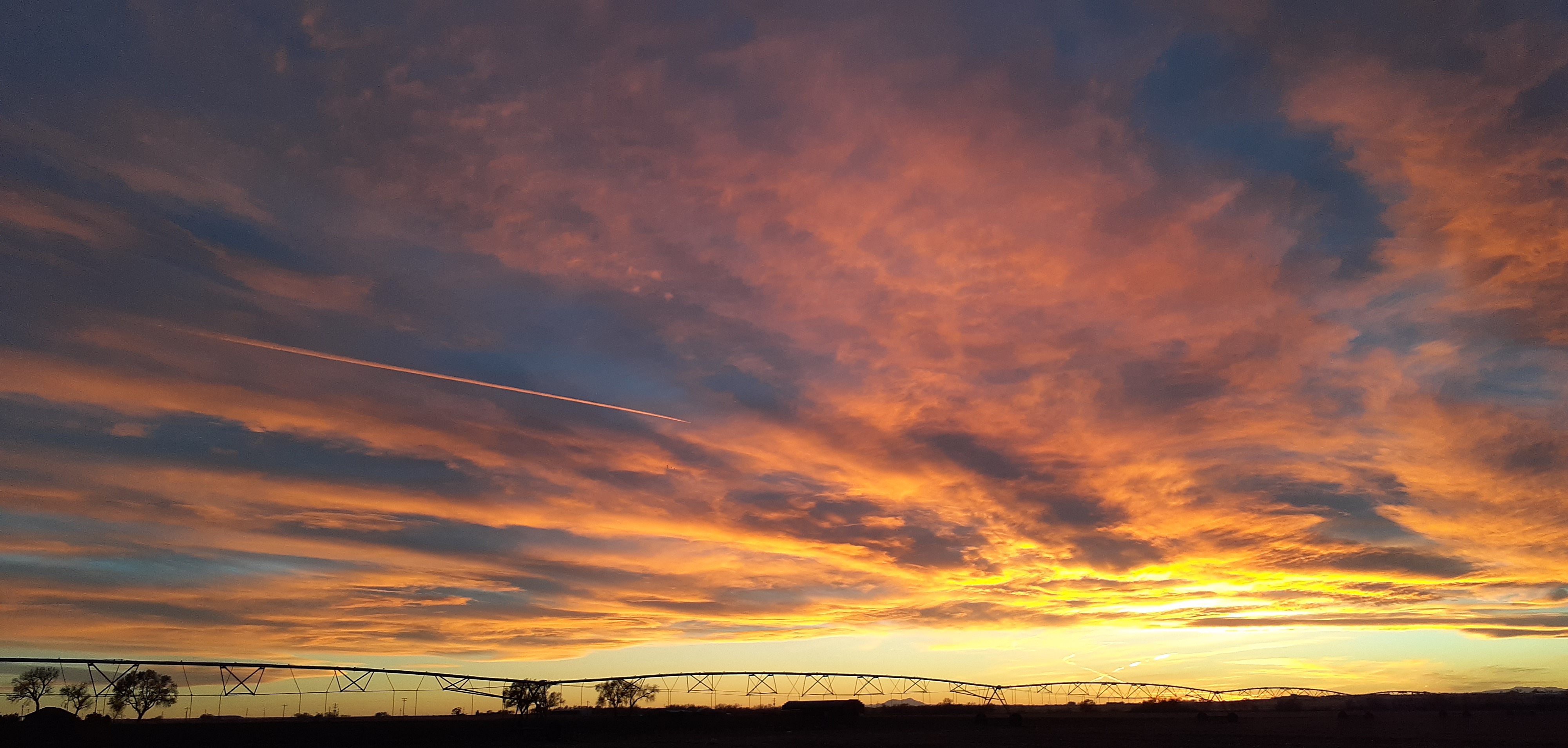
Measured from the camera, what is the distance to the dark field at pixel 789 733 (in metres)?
65.6

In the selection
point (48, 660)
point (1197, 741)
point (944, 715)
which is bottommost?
point (944, 715)

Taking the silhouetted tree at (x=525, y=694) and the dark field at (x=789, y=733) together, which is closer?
the dark field at (x=789, y=733)

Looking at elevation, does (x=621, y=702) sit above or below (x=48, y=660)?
below

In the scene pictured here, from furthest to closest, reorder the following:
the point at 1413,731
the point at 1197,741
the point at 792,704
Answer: the point at 792,704, the point at 1413,731, the point at 1197,741

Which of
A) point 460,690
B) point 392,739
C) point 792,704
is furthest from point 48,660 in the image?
point 792,704

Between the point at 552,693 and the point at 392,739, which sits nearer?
the point at 392,739

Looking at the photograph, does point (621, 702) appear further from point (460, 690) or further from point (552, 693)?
point (460, 690)

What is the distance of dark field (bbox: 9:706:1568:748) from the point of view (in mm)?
65562

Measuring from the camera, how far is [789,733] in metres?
94.5

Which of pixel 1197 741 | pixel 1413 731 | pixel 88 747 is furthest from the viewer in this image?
pixel 1413 731

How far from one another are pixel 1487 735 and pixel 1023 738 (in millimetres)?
42130

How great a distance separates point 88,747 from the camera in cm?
5784

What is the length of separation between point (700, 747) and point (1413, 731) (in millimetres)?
77845

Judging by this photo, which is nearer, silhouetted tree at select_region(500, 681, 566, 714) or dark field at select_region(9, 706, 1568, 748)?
dark field at select_region(9, 706, 1568, 748)
